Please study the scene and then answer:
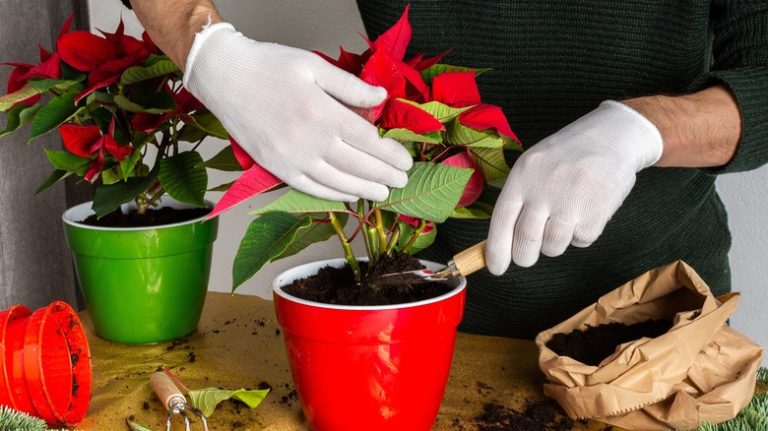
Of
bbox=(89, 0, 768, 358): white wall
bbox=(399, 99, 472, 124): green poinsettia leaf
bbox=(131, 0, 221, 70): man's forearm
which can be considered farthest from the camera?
bbox=(89, 0, 768, 358): white wall

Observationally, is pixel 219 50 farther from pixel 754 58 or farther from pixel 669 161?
pixel 754 58

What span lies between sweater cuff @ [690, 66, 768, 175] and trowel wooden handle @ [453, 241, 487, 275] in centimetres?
33

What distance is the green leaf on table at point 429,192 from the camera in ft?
2.64

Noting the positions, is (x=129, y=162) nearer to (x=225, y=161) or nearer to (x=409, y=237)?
(x=225, y=161)

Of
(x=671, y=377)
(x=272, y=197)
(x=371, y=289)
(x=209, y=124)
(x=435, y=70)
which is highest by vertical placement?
(x=435, y=70)

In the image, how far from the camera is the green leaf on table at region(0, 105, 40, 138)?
107 cm

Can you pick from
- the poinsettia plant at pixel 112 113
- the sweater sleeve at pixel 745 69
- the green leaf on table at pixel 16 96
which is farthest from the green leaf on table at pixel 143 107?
the sweater sleeve at pixel 745 69

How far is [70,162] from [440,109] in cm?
53

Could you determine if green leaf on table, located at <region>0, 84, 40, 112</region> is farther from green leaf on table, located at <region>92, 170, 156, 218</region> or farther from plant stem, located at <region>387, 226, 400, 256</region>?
plant stem, located at <region>387, 226, 400, 256</region>

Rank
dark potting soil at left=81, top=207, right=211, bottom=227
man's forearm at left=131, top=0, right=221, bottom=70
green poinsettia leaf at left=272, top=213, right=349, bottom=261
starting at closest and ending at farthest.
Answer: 1. green poinsettia leaf at left=272, top=213, right=349, bottom=261
2. man's forearm at left=131, top=0, right=221, bottom=70
3. dark potting soil at left=81, top=207, right=211, bottom=227

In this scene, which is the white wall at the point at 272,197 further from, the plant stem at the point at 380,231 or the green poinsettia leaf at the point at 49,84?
the plant stem at the point at 380,231

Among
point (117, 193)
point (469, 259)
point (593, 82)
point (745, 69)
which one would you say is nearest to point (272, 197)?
point (117, 193)

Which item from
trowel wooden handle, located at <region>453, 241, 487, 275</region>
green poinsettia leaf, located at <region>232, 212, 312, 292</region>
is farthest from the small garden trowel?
green poinsettia leaf, located at <region>232, 212, 312, 292</region>

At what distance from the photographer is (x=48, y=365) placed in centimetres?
87
